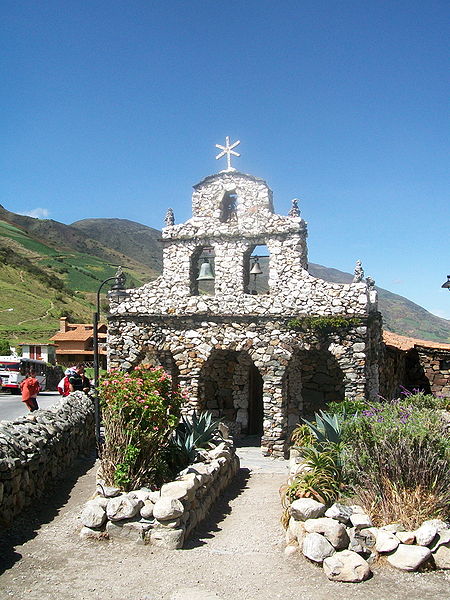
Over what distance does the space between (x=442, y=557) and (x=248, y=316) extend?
10.4 meters

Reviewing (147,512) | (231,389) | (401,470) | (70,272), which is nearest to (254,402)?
(231,389)

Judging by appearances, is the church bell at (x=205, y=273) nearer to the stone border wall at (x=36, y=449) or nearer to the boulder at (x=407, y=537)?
Answer: the stone border wall at (x=36, y=449)

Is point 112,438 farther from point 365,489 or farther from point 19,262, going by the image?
point 19,262

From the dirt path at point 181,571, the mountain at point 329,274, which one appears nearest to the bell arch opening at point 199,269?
the dirt path at point 181,571

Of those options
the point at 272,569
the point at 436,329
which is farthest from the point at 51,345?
the point at 436,329

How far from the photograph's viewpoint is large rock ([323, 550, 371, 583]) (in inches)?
303

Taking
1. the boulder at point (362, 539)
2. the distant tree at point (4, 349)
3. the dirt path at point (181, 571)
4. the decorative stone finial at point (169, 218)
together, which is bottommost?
the dirt path at point (181, 571)

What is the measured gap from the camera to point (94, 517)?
9.05 m

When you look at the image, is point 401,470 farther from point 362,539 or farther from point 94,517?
point 94,517

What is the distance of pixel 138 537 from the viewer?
8828 mm

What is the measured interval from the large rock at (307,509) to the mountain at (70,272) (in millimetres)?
11688

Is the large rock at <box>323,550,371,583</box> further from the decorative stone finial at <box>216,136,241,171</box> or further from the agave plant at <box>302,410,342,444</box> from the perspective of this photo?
the decorative stone finial at <box>216,136,241,171</box>

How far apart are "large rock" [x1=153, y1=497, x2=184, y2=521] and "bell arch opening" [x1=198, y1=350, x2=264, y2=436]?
1062 cm

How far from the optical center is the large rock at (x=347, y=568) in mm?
7684
